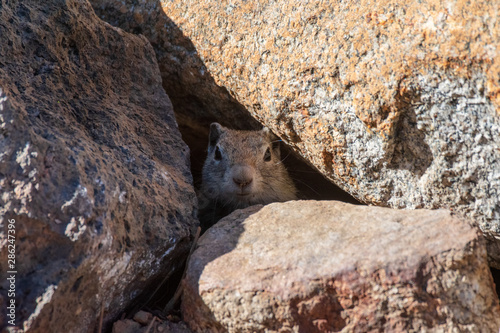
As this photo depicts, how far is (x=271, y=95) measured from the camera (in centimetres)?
395

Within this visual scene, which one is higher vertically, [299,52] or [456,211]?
[299,52]

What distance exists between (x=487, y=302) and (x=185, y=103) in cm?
384

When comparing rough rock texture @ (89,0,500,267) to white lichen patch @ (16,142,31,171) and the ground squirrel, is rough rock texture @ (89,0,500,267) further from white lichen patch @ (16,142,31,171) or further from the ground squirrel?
white lichen patch @ (16,142,31,171)

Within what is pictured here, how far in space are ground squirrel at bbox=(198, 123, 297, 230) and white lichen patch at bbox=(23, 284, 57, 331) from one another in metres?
2.60

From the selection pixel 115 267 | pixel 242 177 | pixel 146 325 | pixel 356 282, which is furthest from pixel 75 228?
pixel 242 177

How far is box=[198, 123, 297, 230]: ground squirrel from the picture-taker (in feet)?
16.7

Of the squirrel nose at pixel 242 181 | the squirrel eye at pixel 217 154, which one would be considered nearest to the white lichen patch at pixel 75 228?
the squirrel nose at pixel 242 181

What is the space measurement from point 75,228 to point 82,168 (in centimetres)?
43

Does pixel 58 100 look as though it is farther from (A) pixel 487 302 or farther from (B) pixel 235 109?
(A) pixel 487 302

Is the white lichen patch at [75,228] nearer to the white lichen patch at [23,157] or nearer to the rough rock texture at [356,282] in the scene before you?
the white lichen patch at [23,157]

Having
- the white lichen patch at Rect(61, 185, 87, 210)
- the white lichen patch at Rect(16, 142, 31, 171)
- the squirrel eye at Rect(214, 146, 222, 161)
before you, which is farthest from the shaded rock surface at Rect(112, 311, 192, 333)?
the squirrel eye at Rect(214, 146, 222, 161)

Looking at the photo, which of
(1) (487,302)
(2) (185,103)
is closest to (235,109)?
(2) (185,103)

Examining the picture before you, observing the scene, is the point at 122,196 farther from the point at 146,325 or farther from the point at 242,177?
the point at 242,177

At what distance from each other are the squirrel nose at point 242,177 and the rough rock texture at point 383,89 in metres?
0.82
